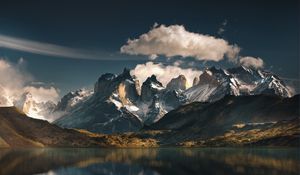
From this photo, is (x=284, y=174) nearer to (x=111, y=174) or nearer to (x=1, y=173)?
(x=111, y=174)

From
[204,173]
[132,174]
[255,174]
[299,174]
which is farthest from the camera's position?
[132,174]

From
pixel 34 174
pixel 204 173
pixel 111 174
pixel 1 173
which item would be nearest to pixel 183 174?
pixel 204 173

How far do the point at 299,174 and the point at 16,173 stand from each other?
92101 millimetres

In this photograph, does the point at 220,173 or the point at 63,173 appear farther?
the point at 63,173

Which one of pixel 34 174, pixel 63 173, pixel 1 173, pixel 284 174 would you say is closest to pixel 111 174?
pixel 63 173

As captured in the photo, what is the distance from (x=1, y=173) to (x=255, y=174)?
83.4 m

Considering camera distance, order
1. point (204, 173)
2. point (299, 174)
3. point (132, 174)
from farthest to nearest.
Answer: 1. point (132, 174)
2. point (204, 173)
3. point (299, 174)

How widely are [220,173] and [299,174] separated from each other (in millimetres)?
26137

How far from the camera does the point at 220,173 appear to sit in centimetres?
13350

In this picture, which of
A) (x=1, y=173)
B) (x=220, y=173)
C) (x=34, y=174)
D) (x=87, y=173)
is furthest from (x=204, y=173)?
(x=1, y=173)

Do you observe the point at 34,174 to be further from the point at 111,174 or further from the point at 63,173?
the point at 111,174

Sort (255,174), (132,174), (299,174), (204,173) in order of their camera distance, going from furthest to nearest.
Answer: (132,174) → (204,173) → (255,174) → (299,174)

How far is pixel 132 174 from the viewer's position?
146000 millimetres

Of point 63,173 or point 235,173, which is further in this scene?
point 63,173
